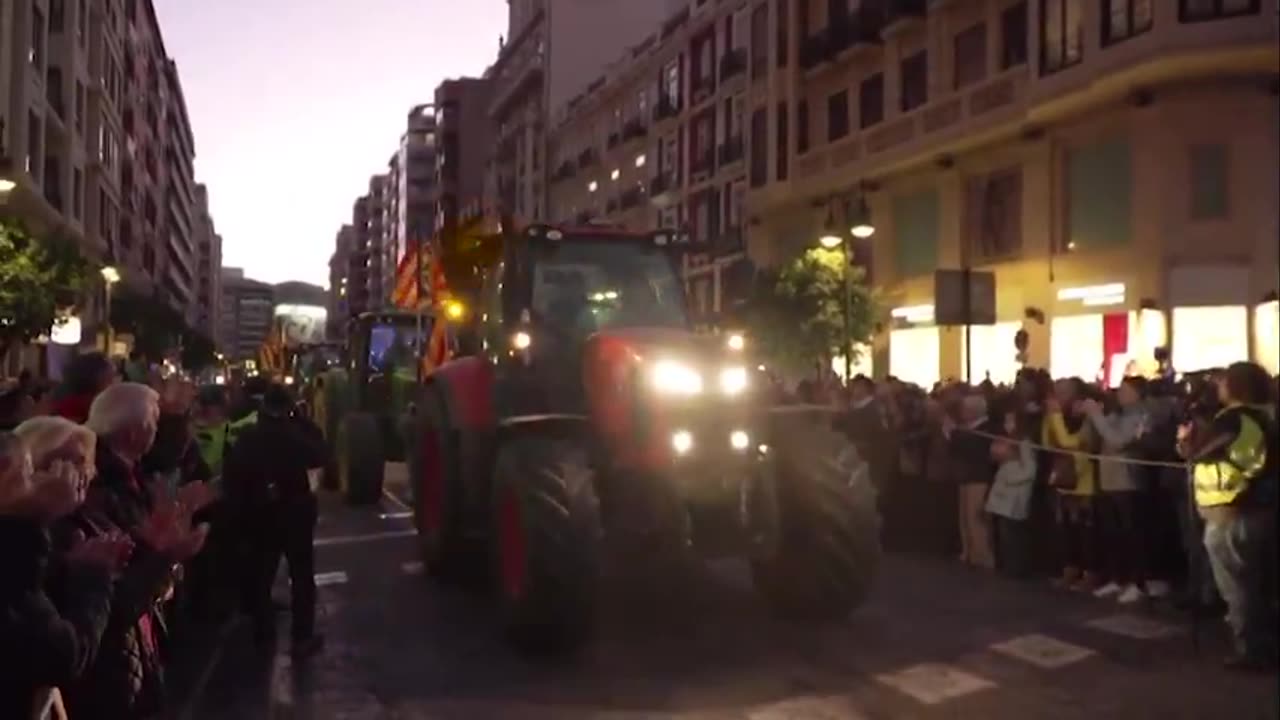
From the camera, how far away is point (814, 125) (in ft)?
124

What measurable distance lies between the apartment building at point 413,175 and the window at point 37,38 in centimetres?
7811

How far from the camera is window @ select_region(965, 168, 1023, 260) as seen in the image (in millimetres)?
28703

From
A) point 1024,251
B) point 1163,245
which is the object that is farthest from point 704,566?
point 1024,251

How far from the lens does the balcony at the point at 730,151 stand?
154 feet

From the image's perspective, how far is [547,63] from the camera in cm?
7094

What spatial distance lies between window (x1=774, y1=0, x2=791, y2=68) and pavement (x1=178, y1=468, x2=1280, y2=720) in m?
29.2

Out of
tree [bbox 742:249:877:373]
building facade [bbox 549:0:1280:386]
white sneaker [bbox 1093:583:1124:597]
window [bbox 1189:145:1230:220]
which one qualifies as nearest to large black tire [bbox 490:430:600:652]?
white sneaker [bbox 1093:583:1124:597]

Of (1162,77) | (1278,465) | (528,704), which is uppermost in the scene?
(1162,77)

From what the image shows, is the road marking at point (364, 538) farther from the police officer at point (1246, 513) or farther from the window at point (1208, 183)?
the window at point (1208, 183)

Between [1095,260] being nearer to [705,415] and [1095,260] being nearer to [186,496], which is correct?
[705,415]

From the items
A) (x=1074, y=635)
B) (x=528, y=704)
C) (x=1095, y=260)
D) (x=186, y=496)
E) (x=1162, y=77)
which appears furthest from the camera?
(x=1095, y=260)

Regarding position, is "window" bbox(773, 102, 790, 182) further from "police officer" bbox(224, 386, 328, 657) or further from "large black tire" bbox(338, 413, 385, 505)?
"police officer" bbox(224, 386, 328, 657)

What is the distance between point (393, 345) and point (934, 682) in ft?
44.6

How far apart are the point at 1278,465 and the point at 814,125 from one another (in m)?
30.0
